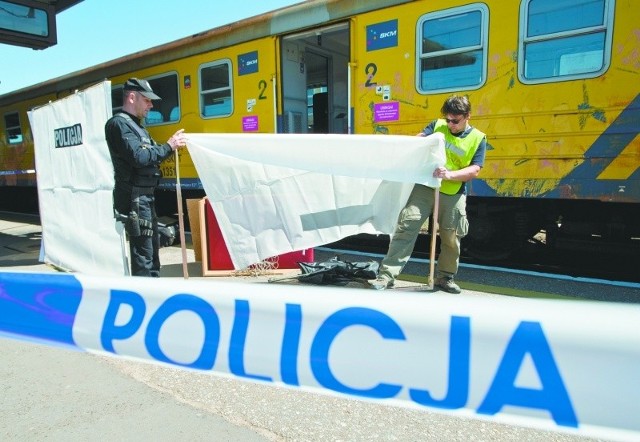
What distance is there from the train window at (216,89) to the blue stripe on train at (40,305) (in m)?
5.24

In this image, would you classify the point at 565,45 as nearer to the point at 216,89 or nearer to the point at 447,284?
the point at 447,284

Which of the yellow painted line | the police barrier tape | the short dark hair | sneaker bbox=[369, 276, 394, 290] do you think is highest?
the short dark hair

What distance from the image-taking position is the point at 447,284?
14.2 ft

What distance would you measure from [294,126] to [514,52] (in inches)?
130

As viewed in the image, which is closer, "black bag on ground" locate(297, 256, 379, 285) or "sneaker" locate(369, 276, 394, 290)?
"sneaker" locate(369, 276, 394, 290)

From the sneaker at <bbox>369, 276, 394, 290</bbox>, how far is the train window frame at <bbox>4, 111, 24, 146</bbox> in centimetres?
1154

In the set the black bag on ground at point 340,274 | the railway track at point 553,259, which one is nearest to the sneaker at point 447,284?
the black bag on ground at point 340,274

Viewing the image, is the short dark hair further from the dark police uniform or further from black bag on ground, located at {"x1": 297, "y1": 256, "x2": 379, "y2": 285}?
the dark police uniform

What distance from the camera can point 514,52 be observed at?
4.65 metres

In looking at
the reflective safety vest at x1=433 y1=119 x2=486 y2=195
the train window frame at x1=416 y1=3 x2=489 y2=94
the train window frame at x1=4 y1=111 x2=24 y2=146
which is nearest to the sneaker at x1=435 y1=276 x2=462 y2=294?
the reflective safety vest at x1=433 y1=119 x2=486 y2=195

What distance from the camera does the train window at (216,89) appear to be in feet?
22.8

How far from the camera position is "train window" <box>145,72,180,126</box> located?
768 cm

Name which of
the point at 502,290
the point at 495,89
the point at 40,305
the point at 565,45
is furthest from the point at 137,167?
the point at 565,45

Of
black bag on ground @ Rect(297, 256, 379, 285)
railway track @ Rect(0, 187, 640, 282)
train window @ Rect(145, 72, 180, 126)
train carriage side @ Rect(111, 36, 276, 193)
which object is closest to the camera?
black bag on ground @ Rect(297, 256, 379, 285)
